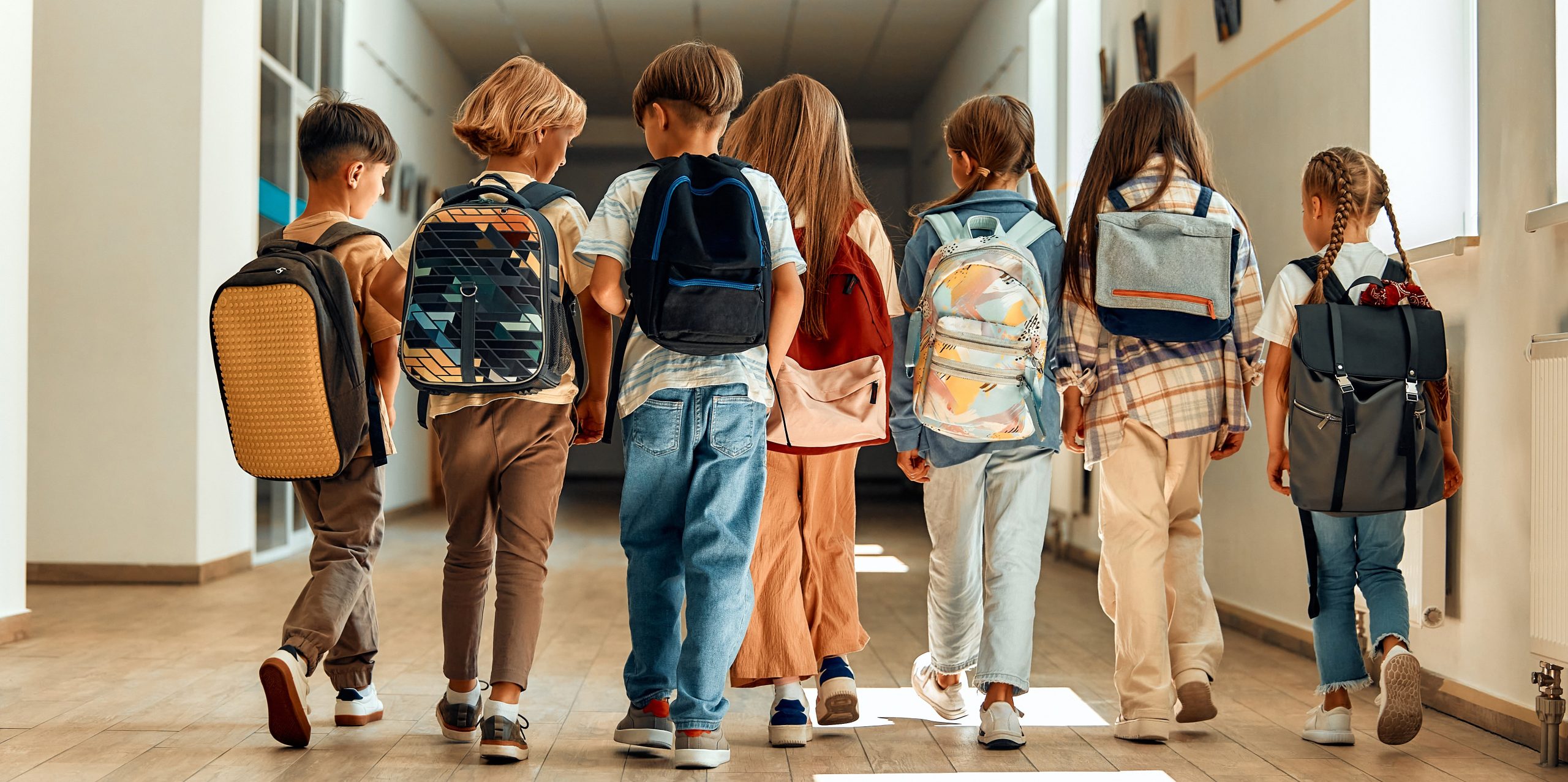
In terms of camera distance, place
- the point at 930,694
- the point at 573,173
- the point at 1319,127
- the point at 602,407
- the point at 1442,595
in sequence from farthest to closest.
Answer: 1. the point at 573,173
2. the point at 1319,127
3. the point at 1442,595
4. the point at 930,694
5. the point at 602,407

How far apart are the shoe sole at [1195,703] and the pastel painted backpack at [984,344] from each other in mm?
614

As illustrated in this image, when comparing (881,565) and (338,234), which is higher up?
(338,234)

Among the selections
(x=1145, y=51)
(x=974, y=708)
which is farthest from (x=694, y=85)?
(x=1145, y=51)

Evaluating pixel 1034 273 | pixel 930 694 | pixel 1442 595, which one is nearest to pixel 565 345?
pixel 1034 273

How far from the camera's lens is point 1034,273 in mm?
2361

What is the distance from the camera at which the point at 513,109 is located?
7.54ft

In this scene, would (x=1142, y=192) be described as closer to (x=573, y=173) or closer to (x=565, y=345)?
(x=565, y=345)

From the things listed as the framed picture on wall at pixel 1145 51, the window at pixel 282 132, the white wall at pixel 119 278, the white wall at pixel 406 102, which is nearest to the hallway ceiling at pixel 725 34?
the white wall at pixel 406 102

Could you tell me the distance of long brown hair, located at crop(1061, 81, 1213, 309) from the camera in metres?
2.47

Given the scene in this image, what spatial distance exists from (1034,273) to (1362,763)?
3.61 ft

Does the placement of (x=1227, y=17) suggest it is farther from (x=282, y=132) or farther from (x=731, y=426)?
(x=282, y=132)

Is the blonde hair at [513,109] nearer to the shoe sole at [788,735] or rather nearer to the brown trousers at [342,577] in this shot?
the brown trousers at [342,577]

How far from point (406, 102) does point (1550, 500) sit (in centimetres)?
814

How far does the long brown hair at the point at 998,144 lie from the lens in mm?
2488
